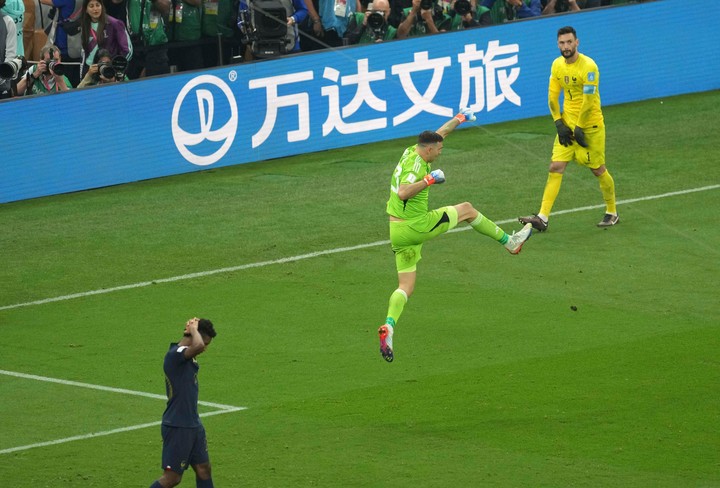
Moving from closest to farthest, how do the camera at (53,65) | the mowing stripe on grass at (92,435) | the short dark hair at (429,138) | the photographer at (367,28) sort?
the mowing stripe on grass at (92,435)
the short dark hair at (429,138)
the camera at (53,65)
the photographer at (367,28)

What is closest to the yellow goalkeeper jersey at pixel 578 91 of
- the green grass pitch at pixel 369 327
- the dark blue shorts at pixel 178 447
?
the green grass pitch at pixel 369 327

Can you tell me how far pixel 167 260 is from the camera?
63.4 ft

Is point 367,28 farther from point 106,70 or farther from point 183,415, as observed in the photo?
point 183,415

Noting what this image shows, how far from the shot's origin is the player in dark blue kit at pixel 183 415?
1088cm

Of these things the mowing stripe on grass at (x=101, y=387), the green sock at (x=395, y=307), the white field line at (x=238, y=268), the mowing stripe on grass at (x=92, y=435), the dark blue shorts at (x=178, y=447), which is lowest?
the white field line at (x=238, y=268)

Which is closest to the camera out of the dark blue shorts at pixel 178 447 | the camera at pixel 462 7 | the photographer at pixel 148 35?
the dark blue shorts at pixel 178 447

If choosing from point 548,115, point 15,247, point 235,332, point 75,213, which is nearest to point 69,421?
point 235,332

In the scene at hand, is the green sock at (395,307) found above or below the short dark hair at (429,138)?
below

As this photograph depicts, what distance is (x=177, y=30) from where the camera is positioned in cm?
2488

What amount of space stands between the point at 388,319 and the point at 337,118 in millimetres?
10673

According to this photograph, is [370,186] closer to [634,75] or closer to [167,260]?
[167,260]

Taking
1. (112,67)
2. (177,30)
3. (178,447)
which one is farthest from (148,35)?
(178,447)

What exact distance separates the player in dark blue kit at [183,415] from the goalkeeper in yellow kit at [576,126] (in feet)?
30.3

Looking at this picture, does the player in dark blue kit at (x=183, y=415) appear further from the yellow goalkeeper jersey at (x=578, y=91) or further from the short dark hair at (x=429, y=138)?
the yellow goalkeeper jersey at (x=578, y=91)
